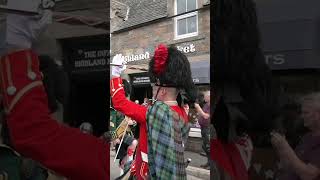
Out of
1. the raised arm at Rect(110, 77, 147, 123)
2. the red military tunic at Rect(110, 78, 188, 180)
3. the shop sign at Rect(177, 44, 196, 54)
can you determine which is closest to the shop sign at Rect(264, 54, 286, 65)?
the shop sign at Rect(177, 44, 196, 54)

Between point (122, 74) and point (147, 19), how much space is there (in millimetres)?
471

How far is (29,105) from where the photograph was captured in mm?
1215

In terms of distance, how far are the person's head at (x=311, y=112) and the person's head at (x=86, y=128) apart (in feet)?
1.76

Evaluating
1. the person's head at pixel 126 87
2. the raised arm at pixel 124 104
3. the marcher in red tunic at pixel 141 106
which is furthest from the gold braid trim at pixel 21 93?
the person's head at pixel 126 87

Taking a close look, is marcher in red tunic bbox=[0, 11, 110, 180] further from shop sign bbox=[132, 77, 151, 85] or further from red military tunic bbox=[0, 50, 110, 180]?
shop sign bbox=[132, 77, 151, 85]

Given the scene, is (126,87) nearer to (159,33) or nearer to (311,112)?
(159,33)

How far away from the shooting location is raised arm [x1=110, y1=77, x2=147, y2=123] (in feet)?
7.30

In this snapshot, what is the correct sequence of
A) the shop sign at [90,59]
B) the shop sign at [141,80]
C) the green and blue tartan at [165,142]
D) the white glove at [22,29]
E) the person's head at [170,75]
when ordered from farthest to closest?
1. the shop sign at [141,80]
2. the person's head at [170,75]
3. the green and blue tartan at [165,142]
4. the shop sign at [90,59]
5. the white glove at [22,29]

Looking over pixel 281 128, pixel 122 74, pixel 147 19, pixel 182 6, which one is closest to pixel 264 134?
pixel 281 128

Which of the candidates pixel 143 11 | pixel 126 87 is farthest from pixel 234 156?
pixel 126 87

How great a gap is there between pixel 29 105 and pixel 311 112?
652 mm

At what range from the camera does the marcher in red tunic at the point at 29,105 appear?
1188 millimetres

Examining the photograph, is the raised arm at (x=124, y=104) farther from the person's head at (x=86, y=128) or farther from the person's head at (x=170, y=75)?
the person's head at (x=86, y=128)

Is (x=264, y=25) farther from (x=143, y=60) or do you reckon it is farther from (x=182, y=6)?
(x=143, y=60)
